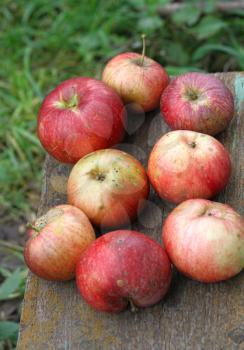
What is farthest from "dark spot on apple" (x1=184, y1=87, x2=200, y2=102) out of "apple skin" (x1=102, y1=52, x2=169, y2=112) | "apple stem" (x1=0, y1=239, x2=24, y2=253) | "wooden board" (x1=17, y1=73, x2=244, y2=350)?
"apple stem" (x1=0, y1=239, x2=24, y2=253)

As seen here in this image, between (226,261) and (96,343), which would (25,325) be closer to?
(96,343)

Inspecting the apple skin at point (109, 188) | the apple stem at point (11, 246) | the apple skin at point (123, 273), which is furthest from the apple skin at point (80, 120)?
the apple stem at point (11, 246)

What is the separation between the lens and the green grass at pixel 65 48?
3307mm

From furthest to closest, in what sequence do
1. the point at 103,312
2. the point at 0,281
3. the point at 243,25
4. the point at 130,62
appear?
the point at 243,25 < the point at 0,281 < the point at 130,62 < the point at 103,312

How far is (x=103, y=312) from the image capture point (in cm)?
169

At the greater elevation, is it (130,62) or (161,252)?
(130,62)

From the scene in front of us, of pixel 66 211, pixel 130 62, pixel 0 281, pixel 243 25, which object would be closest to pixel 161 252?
pixel 66 211

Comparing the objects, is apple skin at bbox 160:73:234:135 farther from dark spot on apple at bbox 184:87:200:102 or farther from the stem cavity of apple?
the stem cavity of apple

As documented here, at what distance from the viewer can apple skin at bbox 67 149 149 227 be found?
1.82 meters

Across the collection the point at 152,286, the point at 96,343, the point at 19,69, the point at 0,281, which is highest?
the point at 152,286

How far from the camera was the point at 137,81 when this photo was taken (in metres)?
2.15

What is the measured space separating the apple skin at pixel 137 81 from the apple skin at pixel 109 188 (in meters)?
0.36

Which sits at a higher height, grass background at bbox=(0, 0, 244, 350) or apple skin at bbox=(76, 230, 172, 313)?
apple skin at bbox=(76, 230, 172, 313)

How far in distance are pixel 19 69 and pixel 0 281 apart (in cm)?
153
